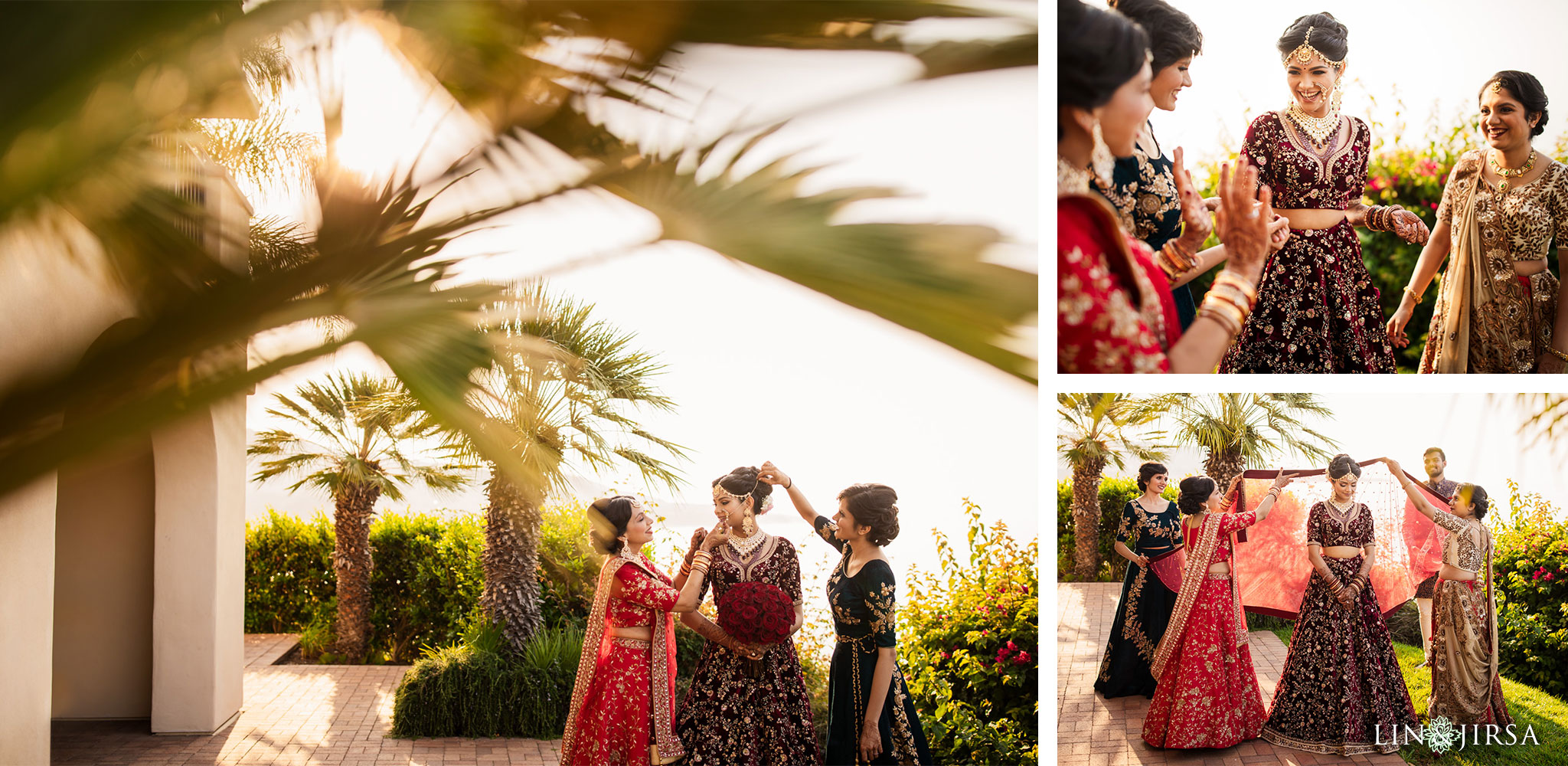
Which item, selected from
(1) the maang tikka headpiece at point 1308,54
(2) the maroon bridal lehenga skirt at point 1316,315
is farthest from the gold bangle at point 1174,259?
(1) the maang tikka headpiece at point 1308,54

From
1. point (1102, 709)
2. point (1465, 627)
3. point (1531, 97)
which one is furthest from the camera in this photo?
point (1102, 709)

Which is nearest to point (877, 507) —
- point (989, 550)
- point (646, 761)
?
point (989, 550)

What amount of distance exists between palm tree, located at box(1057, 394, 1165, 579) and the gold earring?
67 cm

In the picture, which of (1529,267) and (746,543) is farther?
(746,543)

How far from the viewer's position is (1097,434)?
9.76ft

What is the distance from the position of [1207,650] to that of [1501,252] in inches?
51.8

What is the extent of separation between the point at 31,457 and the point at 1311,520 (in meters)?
2.95

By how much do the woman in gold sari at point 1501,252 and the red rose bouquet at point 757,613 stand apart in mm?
1869

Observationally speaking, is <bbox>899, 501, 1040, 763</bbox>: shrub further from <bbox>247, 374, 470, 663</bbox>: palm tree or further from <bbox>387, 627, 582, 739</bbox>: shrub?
<bbox>247, 374, 470, 663</bbox>: palm tree

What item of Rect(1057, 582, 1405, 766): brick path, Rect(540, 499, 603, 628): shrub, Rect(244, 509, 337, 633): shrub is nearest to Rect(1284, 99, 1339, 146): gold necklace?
Rect(1057, 582, 1405, 766): brick path

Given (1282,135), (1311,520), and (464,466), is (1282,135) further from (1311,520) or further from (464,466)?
(464,466)

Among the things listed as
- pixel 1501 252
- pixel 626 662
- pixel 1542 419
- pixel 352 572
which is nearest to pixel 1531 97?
pixel 1501 252

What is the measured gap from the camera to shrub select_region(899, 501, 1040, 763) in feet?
11.6

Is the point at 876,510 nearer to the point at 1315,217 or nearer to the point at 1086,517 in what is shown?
the point at 1086,517
